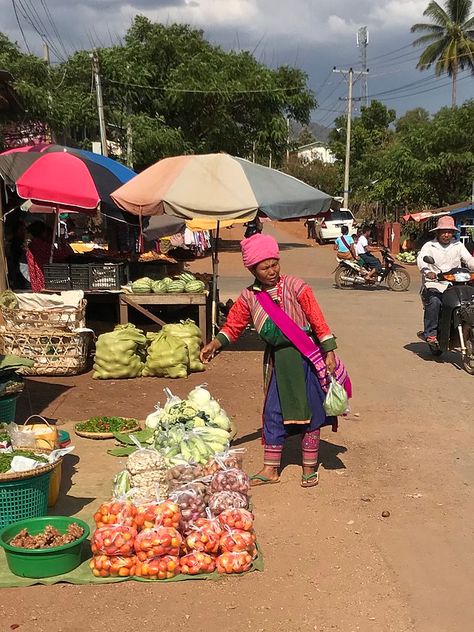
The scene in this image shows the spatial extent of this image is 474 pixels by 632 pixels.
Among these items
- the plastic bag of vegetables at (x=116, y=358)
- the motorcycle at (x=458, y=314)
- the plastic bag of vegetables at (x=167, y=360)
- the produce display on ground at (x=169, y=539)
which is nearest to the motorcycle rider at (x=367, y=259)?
the motorcycle at (x=458, y=314)

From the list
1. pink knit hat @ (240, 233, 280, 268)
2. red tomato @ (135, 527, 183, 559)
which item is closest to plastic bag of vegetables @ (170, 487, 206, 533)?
red tomato @ (135, 527, 183, 559)

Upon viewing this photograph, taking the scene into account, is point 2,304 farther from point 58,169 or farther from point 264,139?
point 264,139

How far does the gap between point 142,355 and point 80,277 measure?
5.16ft

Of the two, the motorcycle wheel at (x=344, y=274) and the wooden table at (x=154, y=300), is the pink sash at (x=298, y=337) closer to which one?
the wooden table at (x=154, y=300)

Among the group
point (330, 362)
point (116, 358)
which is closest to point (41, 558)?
point (330, 362)

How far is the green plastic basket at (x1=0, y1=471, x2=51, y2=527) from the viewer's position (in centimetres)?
398

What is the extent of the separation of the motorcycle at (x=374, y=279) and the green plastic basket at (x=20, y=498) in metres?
15.3

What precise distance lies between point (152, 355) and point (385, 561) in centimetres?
492

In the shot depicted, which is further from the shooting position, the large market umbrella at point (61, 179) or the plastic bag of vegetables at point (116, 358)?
the large market umbrella at point (61, 179)

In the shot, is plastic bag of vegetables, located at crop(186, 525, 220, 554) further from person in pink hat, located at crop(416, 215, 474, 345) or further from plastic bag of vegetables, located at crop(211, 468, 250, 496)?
person in pink hat, located at crop(416, 215, 474, 345)

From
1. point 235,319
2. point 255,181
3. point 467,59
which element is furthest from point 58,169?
point 467,59

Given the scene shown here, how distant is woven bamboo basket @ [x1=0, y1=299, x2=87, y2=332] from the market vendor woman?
12.4ft

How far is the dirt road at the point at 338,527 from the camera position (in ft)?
11.0

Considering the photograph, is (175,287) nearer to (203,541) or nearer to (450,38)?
(203,541)
